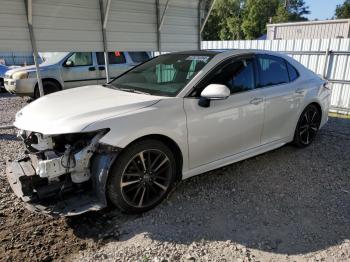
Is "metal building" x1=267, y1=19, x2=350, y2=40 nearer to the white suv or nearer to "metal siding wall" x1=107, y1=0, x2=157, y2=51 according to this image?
the white suv

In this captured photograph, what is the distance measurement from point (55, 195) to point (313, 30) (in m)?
23.2

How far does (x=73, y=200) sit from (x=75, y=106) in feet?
3.09

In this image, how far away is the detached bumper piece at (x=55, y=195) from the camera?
2.77 metres

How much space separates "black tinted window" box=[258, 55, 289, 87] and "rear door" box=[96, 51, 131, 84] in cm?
707

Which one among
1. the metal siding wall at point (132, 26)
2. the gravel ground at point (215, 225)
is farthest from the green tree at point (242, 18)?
the gravel ground at point (215, 225)

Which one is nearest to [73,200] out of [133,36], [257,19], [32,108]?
[32,108]

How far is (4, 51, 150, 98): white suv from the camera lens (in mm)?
9383

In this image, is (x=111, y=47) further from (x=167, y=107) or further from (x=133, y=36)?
(x=167, y=107)

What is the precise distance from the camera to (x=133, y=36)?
23.6 feet

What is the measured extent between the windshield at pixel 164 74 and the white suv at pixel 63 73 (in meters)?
6.28

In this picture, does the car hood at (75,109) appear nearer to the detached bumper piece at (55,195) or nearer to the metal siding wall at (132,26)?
the detached bumper piece at (55,195)

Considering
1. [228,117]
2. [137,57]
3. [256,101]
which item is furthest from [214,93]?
[137,57]

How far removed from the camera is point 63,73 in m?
9.98

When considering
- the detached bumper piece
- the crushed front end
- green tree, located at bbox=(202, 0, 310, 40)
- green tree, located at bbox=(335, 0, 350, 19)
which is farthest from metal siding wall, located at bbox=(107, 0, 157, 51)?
green tree, located at bbox=(335, 0, 350, 19)
